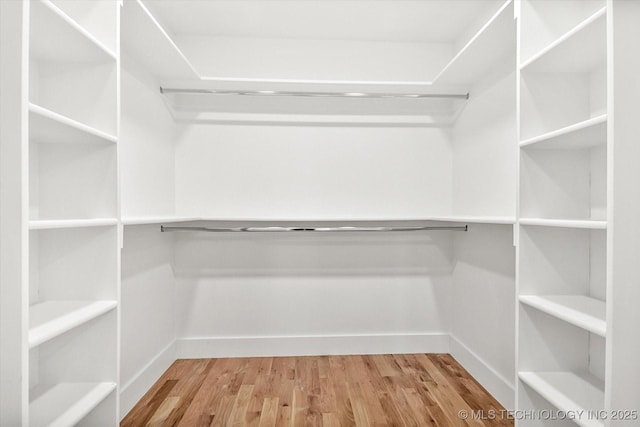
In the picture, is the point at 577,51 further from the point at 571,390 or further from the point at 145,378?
the point at 145,378

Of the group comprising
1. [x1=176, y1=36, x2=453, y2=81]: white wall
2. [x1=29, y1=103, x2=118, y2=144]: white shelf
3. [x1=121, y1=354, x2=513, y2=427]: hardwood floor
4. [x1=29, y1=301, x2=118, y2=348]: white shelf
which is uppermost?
[x1=176, y1=36, x2=453, y2=81]: white wall

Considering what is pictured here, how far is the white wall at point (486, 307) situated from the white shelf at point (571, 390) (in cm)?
47

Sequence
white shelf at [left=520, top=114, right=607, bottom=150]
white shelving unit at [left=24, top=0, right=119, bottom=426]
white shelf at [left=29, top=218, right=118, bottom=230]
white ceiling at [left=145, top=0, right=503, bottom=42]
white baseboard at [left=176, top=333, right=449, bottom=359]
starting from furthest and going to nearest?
white baseboard at [left=176, top=333, right=449, bottom=359] → white ceiling at [left=145, top=0, right=503, bottom=42] → white shelving unit at [left=24, top=0, right=119, bottom=426] → white shelf at [left=520, top=114, right=607, bottom=150] → white shelf at [left=29, top=218, right=118, bottom=230]

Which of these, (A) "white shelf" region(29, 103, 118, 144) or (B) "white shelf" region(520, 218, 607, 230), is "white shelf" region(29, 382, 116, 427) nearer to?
(A) "white shelf" region(29, 103, 118, 144)

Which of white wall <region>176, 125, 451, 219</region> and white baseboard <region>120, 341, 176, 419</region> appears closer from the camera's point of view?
white baseboard <region>120, 341, 176, 419</region>

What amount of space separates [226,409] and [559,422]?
1.55 metres

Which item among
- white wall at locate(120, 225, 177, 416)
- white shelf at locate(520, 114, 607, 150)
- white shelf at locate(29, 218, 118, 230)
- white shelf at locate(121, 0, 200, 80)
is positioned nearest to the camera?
white shelf at locate(29, 218, 118, 230)

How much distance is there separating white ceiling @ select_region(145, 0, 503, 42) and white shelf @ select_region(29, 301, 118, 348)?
6.05 ft

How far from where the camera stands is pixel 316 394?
2.10m

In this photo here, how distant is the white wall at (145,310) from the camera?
76.8 inches

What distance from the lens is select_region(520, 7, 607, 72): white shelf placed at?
120cm

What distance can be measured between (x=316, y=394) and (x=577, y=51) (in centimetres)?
203

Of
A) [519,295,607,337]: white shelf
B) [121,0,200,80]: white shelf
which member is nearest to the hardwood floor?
[519,295,607,337]: white shelf

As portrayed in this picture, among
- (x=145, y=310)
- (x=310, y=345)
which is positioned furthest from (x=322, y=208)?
(x=145, y=310)
